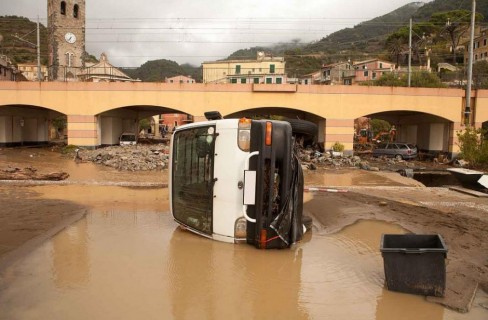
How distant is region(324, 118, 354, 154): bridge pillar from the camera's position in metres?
27.4

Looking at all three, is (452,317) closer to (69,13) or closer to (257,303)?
(257,303)

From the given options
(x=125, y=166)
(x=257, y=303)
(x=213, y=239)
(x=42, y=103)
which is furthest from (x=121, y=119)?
(x=257, y=303)

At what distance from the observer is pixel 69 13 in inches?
2018

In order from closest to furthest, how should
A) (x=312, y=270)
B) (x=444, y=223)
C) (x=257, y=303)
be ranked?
(x=257, y=303)
(x=312, y=270)
(x=444, y=223)

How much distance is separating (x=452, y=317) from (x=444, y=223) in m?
4.71

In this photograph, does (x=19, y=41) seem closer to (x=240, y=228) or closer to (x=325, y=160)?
(x=325, y=160)

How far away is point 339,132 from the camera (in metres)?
27.6

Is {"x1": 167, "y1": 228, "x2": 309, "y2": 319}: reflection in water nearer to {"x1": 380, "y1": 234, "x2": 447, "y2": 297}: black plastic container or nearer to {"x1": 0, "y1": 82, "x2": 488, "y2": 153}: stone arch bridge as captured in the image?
{"x1": 380, "y1": 234, "x2": 447, "y2": 297}: black plastic container

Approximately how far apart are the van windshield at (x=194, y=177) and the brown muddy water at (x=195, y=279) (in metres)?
0.43

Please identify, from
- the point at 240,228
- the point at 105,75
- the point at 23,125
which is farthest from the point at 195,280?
the point at 23,125

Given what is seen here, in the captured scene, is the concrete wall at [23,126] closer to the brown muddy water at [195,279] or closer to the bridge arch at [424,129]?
the bridge arch at [424,129]

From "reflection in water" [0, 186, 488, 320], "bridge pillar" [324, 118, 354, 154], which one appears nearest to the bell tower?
"bridge pillar" [324, 118, 354, 154]

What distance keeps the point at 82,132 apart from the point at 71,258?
75.0 feet

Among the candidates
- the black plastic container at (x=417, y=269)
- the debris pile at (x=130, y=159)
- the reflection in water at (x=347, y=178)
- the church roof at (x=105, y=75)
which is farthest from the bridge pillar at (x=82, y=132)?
the black plastic container at (x=417, y=269)
